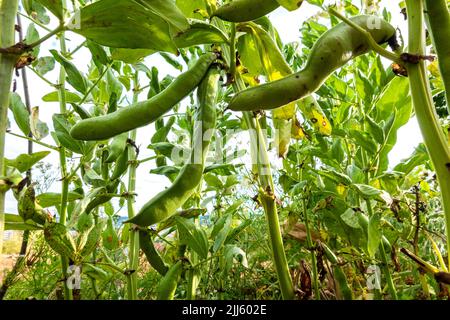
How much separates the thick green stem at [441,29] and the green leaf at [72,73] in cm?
69

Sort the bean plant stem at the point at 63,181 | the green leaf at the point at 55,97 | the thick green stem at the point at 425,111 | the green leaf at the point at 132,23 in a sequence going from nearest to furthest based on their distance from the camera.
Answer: the thick green stem at the point at 425,111
the green leaf at the point at 132,23
the bean plant stem at the point at 63,181
the green leaf at the point at 55,97

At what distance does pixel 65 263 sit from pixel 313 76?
0.57 m

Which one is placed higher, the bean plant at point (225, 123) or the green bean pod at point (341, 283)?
the bean plant at point (225, 123)

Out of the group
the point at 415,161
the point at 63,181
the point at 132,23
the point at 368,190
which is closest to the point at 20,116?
the point at 63,181

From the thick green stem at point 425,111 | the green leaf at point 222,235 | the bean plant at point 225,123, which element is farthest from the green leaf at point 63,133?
the thick green stem at point 425,111

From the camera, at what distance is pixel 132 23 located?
0.50m

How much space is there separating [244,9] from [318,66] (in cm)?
12

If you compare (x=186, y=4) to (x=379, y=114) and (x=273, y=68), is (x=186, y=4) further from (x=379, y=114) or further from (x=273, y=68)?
(x=379, y=114)

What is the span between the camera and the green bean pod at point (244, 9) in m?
0.48

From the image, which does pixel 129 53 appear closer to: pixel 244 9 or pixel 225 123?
pixel 244 9

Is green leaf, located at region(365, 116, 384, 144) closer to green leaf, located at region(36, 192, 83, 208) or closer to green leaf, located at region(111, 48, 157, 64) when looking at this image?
green leaf, located at region(111, 48, 157, 64)

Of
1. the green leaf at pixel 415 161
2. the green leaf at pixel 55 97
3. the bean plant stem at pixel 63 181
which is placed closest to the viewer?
the bean plant stem at pixel 63 181

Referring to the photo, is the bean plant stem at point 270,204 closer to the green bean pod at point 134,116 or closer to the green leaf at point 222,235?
the green bean pod at point 134,116

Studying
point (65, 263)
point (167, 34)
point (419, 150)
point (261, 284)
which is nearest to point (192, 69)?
point (167, 34)
